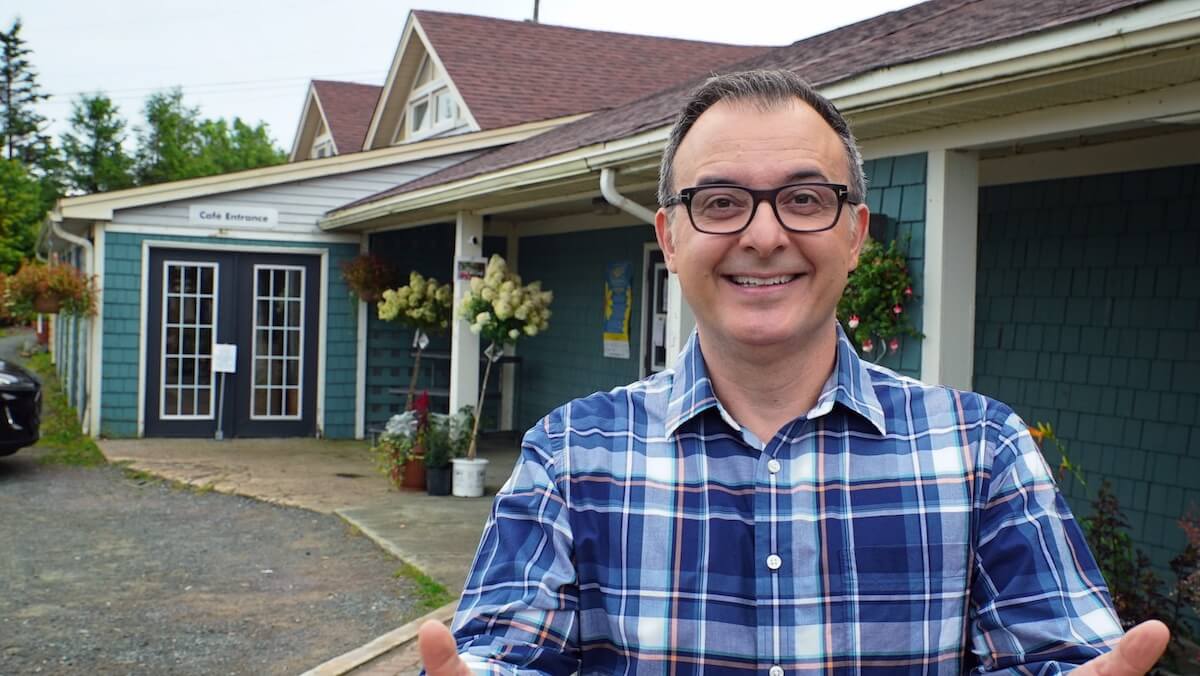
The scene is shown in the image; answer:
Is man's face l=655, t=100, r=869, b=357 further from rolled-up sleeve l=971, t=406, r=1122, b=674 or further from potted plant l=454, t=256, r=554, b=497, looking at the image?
potted plant l=454, t=256, r=554, b=497

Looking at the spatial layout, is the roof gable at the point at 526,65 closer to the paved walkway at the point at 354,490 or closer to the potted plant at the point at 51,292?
the paved walkway at the point at 354,490

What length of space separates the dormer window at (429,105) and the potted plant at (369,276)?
3.31 m

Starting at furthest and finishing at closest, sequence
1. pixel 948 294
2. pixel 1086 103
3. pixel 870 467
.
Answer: pixel 948 294, pixel 1086 103, pixel 870 467

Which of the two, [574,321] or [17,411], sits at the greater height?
[574,321]

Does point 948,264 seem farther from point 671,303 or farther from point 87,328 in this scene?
point 87,328

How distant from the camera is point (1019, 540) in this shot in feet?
4.99

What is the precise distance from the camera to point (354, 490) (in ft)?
34.2

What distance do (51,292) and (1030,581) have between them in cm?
1289

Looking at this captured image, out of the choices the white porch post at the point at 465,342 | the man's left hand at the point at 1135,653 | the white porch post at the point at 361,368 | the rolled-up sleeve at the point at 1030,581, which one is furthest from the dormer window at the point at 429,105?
the man's left hand at the point at 1135,653

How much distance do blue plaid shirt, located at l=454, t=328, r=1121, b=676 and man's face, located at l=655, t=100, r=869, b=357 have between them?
123 mm

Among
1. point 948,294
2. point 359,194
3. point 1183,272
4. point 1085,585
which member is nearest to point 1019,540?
point 1085,585

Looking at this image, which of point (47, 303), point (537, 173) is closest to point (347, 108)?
point (47, 303)

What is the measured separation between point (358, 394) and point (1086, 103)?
1058cm

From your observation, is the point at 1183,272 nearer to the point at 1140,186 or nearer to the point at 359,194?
the point at 1140,186
